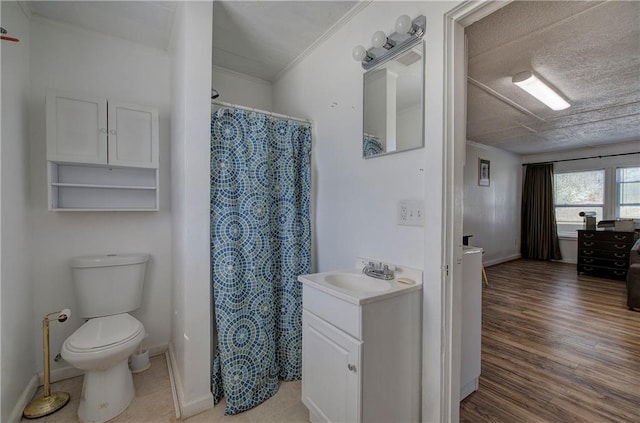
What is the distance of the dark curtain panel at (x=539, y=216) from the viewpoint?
5848 millimetres

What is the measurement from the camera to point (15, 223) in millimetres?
1631

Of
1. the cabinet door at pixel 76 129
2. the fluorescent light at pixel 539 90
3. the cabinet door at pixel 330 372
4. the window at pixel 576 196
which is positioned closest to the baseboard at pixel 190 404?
the cabinet door at pixel 330 372

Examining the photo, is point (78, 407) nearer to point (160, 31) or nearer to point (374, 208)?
point (374, 208)

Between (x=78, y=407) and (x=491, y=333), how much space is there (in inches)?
126

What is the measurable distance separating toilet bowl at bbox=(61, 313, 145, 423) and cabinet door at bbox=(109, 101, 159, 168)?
1.12 meters

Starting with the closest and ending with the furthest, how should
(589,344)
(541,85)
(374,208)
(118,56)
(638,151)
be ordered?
(374,208) < (118,56) < (589,344) < (541,85) < (638,151)

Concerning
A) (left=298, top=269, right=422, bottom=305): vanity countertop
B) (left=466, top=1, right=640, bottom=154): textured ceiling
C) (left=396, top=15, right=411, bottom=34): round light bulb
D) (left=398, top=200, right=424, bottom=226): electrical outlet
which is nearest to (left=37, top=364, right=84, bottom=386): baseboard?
(left=298, top=269, right=422, bottom=305): vanity countertop

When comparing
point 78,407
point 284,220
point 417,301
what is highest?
point 284,220

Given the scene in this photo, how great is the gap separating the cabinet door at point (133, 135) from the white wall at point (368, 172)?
3.65ft

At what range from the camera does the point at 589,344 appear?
7.90 feet

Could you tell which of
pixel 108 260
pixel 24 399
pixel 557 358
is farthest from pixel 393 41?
pixel 24 399

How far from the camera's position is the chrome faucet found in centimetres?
150

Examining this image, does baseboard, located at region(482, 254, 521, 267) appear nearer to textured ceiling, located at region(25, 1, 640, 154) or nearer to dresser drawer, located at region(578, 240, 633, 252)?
dresser drawer, located at region(578, 240, 633, 252)

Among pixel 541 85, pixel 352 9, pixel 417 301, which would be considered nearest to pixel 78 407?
pixel 417 301
